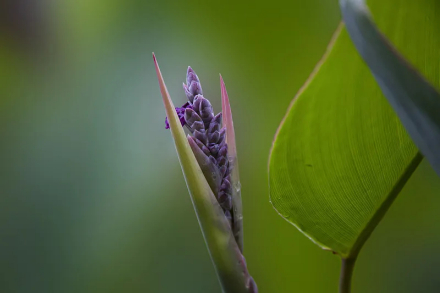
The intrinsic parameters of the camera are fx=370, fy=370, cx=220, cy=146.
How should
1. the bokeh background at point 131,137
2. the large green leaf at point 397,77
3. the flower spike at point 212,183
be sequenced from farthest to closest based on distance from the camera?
the bokeh background at point 131,137 < the flower spike at point 212,183 < the large green leaf at point 397,77

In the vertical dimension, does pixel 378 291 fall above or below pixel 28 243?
below

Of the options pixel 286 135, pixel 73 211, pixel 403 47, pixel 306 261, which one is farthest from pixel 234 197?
pixel 73 211

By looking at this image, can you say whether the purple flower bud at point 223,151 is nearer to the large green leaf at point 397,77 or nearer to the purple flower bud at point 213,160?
the purple flower bud at point 213,160

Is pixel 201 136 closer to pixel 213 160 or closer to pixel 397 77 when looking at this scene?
pixel 213 160

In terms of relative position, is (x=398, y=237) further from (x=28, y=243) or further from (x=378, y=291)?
(x=28, y=243)

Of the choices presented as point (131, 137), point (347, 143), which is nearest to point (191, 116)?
point (347, 143)

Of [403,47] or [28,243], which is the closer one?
[403,47]

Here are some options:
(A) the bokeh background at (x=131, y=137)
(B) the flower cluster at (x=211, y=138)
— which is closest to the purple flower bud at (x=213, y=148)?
(B) the flower cluster at (x=211, y=138)
